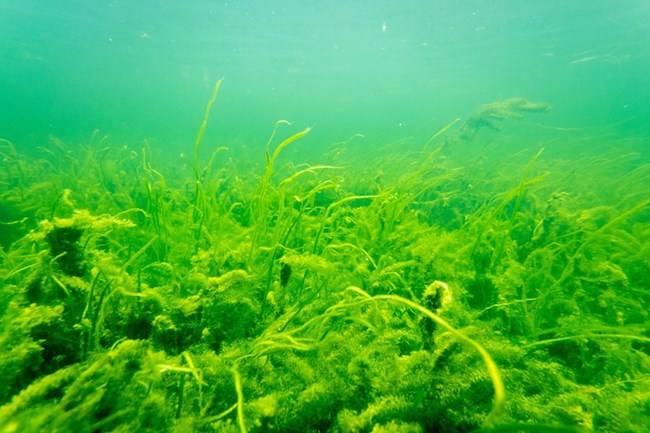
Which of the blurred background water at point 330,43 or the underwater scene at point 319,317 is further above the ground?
the blurred background water at point 330,43

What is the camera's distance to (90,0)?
24844 millimetres

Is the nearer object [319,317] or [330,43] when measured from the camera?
[319,317]

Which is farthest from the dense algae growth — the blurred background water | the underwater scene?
the blurred background water

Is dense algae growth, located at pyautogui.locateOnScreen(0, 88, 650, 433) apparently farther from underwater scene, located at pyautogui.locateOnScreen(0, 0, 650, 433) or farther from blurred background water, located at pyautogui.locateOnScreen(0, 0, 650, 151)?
blurred background water, located at pyautogui.locateOnScreen(0, 0, 650, 151)

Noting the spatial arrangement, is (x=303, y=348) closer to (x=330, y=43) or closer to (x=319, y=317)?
(x=319, y=317)

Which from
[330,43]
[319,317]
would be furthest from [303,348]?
[330,43]

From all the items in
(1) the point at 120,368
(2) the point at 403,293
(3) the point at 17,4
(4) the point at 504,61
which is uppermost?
(3) the point at 17,4

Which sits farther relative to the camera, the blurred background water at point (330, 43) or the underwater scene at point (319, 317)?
the blurred background water at point (330, 43)

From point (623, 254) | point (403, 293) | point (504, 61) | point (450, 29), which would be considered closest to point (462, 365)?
point (403, 293)

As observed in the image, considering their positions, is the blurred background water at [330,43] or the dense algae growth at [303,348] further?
the blurred background water at [330,43]

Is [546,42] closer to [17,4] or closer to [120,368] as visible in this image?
[120,368]

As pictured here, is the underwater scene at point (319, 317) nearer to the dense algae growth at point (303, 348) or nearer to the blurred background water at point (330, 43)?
the dense algae growth at point (303, 348)

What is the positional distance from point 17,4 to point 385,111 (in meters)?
94.1

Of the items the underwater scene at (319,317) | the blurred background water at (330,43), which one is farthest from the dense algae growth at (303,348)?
the blurred background water at (330,43)
